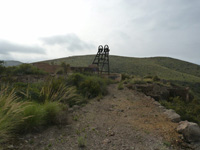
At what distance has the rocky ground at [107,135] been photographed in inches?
131

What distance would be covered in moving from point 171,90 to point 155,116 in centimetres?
797

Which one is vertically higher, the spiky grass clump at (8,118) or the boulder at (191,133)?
the spiky grass clump at (8,118)

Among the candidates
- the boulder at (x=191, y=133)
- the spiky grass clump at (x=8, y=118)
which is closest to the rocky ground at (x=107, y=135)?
the boulder at (x=191, y=133)

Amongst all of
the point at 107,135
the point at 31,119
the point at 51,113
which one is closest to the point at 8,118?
the point at 31,119

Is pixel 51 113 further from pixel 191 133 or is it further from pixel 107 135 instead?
pixel 191 133

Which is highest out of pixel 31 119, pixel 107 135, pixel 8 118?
pixel 8 118

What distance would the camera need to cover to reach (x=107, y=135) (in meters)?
3.94

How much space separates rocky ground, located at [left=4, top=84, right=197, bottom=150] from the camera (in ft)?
10.9

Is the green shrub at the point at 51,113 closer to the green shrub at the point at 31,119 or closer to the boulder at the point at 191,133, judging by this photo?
the green shrub at the point at 31,119

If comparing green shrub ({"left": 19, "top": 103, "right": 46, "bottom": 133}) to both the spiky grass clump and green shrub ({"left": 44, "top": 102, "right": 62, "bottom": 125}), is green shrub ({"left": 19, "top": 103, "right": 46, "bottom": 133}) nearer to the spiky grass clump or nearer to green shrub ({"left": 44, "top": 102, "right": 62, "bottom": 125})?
the spiky grass clump

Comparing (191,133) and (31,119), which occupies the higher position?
(31,119)

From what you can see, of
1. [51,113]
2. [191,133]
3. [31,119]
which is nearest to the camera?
[31,119]

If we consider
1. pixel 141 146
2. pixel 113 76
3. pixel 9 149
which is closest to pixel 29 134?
pixel 9 149

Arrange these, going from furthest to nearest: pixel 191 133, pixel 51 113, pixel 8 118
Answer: pixel 51 113
pixel 191 133
pixel 8 118
